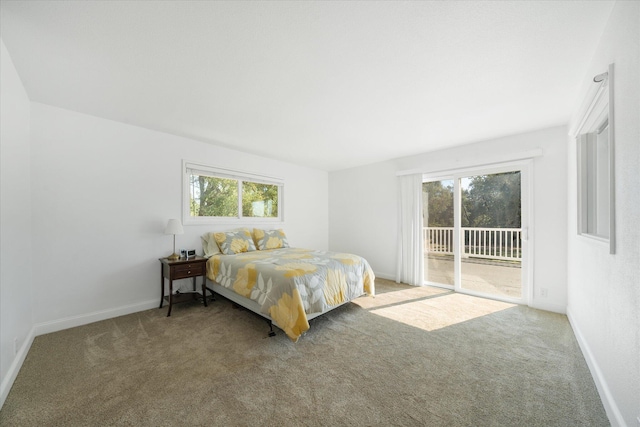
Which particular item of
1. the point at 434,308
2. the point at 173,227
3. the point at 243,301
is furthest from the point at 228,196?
the point at 434,308

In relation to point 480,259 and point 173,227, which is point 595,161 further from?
point 173,227

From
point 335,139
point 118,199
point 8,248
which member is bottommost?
point 8,248

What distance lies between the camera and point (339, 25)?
153 centimetres

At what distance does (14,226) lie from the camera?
197cm

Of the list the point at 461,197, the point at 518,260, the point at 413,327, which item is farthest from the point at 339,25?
the point at 518,260

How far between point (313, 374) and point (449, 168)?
12.0ft

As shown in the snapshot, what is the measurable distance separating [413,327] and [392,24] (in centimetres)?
275

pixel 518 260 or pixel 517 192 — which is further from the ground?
pixel 517 192

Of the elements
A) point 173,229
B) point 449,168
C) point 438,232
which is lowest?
point 438,232

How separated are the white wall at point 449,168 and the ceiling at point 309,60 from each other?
1.48 ft

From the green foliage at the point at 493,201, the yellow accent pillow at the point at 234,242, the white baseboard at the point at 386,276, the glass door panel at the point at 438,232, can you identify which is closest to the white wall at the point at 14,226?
the yellow accent pillow at the point at 234,242

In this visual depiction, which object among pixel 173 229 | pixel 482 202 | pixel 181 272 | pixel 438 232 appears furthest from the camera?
pixel 438 232

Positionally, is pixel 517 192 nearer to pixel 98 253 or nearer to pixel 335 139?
pixel 335 139

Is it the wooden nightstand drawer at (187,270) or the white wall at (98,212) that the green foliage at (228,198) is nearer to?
the white wall at (98,212)
